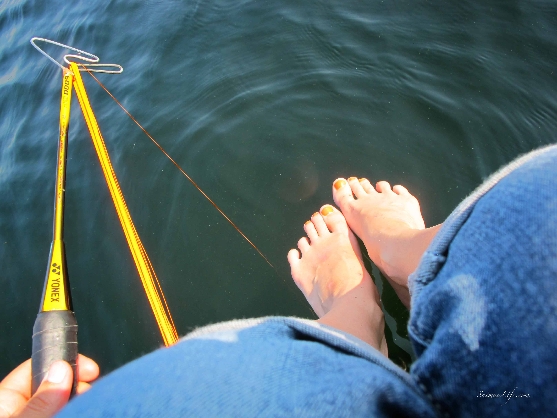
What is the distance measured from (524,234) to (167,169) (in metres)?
1.59

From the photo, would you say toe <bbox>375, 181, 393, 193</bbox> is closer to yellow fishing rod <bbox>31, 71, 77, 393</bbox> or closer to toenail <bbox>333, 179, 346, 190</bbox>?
toenail <bbox>333, 179, 346, 190</bbox>

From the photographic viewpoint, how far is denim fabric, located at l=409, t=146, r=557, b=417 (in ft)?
1.24

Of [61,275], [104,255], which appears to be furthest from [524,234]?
[104,255]

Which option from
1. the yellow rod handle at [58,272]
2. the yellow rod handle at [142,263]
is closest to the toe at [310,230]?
the yellow rod handle at [142,263]

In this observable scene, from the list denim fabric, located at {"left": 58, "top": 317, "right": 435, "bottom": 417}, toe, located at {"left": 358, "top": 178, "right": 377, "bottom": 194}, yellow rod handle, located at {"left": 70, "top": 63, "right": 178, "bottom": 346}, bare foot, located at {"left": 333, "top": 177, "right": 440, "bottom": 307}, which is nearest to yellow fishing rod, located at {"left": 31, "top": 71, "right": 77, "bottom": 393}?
yellow rod handle, located at {"left": 70, "top": 63, "right": 178, "bottom": 346}

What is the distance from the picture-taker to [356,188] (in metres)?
1.64

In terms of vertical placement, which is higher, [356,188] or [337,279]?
[356,188]

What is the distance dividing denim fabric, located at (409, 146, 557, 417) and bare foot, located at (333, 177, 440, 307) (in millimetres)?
615

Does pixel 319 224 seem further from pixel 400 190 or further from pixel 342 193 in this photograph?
pixel 400 190

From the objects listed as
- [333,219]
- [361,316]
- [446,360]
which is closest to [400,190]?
[333,219]

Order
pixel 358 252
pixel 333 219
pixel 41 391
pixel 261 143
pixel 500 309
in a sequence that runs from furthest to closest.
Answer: pixel 261 143 < pixel 333 219 < pixel 358 252 < pixel 41 391 < pixel 500 309

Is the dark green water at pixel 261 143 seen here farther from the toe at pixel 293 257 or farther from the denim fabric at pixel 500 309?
the denim fabric at pixel 500 309

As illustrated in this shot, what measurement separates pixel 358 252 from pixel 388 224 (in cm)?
19

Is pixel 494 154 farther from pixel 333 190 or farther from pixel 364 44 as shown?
pixel 364 44
